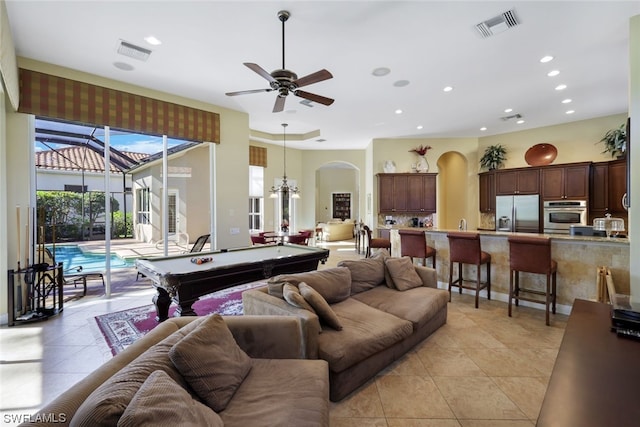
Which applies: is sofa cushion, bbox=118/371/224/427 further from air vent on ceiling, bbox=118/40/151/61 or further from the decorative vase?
the decorative vase

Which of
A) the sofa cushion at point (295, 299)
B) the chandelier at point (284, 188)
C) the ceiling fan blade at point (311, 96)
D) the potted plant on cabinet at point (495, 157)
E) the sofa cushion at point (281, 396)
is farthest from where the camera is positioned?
the chandelier at point (284, 188)

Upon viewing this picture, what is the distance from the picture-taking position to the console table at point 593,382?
98cm

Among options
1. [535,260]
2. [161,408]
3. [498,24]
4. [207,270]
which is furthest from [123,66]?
[535,260]

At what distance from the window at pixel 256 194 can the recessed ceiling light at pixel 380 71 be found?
543 cm

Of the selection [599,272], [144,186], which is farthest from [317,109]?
[599,272]

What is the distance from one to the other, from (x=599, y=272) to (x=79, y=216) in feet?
25.5

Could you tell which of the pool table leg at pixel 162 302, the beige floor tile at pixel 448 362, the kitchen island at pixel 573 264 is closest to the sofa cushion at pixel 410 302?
the beige floor tile at pixel 448 362

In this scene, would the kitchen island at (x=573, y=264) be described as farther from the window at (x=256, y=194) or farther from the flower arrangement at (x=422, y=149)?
the window at (x=256, y=194)

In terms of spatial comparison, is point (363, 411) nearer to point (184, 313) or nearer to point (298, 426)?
point (298, 426)

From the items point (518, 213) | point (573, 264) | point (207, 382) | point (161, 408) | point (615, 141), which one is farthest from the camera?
point (518, 213)

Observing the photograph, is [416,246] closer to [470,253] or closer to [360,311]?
[470,253]

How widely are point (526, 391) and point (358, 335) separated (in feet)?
4.58

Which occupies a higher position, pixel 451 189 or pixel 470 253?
pixel 451 189

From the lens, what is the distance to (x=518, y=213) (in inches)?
266
